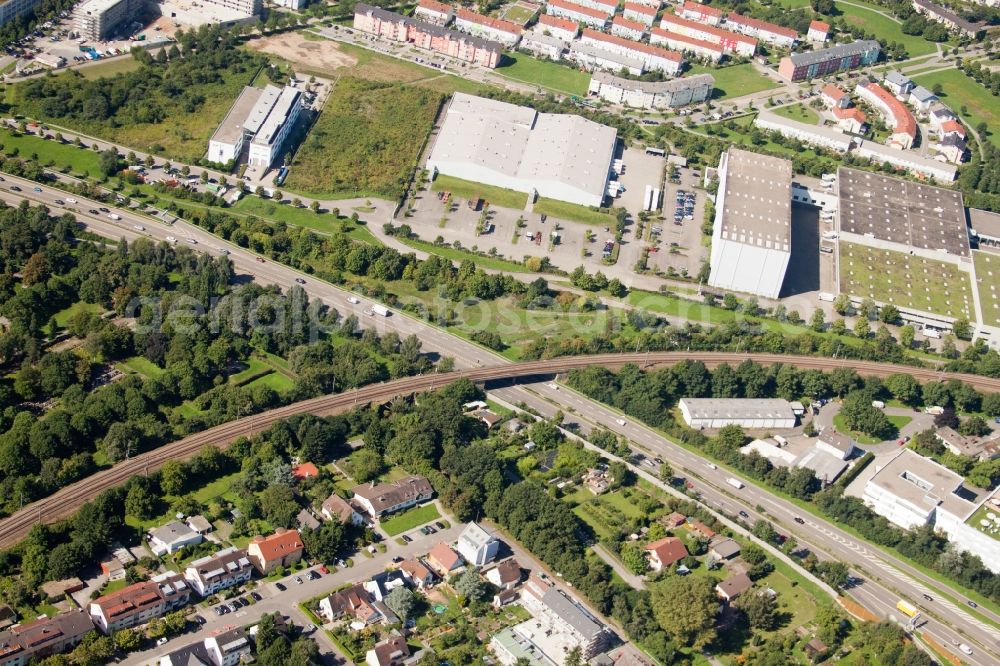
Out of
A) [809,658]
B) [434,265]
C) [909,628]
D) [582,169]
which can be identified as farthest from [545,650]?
[582,169]

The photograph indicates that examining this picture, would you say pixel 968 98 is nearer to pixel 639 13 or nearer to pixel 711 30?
pixel 711 30

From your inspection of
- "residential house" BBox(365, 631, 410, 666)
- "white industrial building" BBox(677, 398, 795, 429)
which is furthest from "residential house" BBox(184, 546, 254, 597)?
"white industrial building" BBox(677, 398, 795, 429)

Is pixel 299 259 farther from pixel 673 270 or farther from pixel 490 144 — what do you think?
pixel 673 270

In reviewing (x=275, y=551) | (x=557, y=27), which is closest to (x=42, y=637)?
(x=275, y=551)

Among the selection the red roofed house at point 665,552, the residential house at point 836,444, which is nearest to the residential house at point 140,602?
the red roofed house at point 665,552

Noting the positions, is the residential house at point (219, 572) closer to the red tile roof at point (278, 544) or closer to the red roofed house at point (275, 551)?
the red roofed house at point (275, 551)

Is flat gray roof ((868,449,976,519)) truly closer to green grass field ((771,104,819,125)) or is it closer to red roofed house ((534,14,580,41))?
green grass field ((771,104,819,125))
